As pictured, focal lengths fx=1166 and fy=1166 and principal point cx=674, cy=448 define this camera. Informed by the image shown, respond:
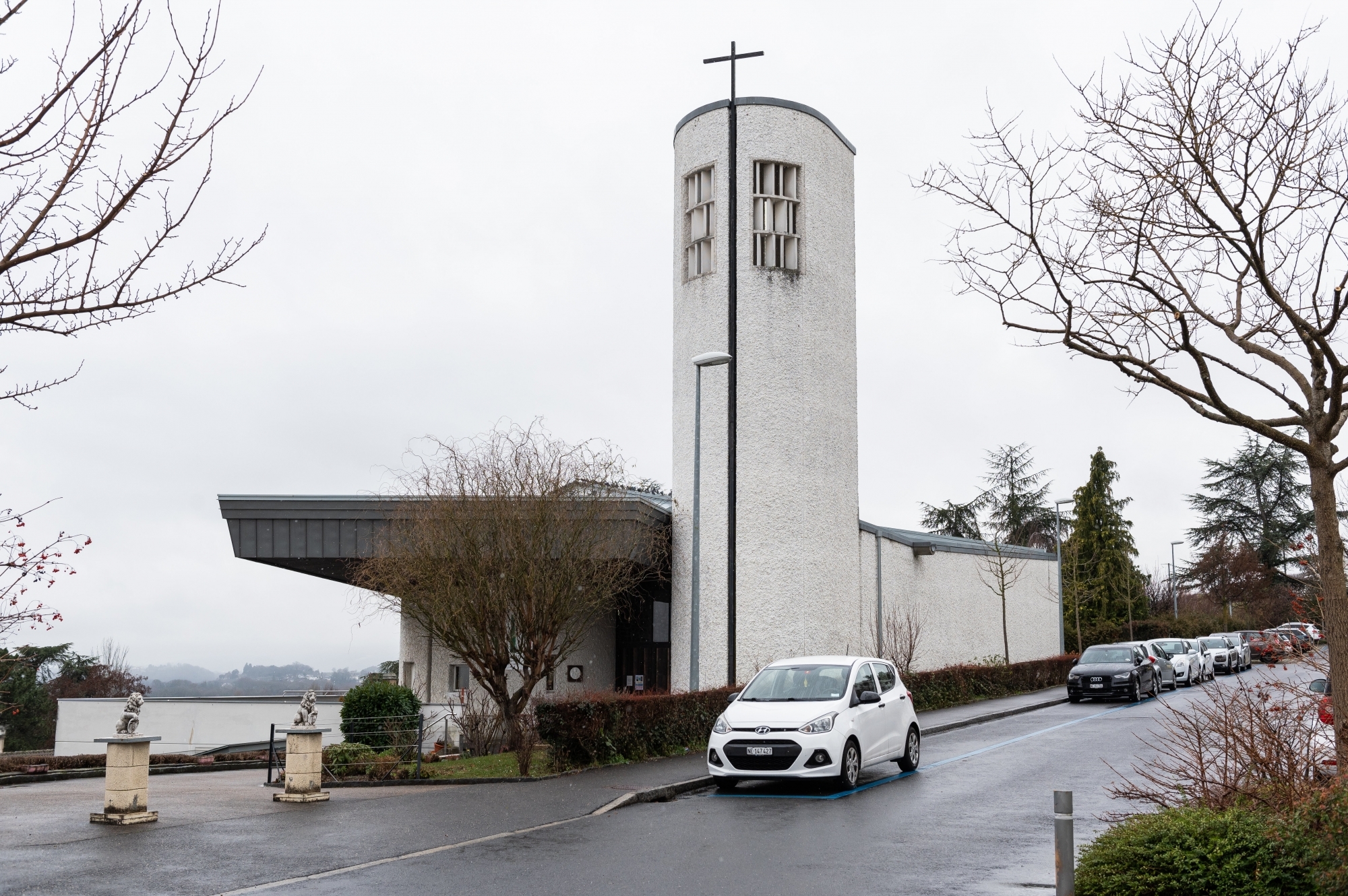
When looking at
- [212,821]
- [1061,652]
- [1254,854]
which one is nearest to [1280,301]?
[1254,854]

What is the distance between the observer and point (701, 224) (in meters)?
28.5

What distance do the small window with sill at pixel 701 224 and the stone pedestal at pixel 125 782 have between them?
17.8 meters

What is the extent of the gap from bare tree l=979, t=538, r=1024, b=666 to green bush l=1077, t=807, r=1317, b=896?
30.7 meters

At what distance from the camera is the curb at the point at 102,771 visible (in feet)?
66.2

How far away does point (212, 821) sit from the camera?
531 inches

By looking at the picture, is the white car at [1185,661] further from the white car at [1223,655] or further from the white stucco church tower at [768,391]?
the white stucco church tower at [768,391]

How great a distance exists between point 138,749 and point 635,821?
19.0ft

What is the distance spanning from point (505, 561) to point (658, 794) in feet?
19.8

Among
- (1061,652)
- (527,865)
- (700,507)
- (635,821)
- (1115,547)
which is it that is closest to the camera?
(527,865)

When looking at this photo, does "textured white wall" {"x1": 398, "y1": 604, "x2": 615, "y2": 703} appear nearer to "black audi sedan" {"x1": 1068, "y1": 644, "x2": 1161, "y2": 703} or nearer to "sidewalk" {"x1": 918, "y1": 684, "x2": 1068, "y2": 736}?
"sidewalk" {"x1": 918, "y1": 684, "x2": 1068, "y2": 736}

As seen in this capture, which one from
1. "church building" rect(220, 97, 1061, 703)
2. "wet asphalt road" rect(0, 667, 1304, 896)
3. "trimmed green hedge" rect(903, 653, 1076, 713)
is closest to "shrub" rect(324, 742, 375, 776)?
"wet asphalt road" rect(0, 667, 1304, 896)

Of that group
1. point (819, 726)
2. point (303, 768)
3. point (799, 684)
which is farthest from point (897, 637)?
point (303, 768)

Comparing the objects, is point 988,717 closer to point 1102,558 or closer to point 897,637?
point 897,637

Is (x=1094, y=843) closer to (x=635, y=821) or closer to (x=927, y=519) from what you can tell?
(x=635, y=821)
